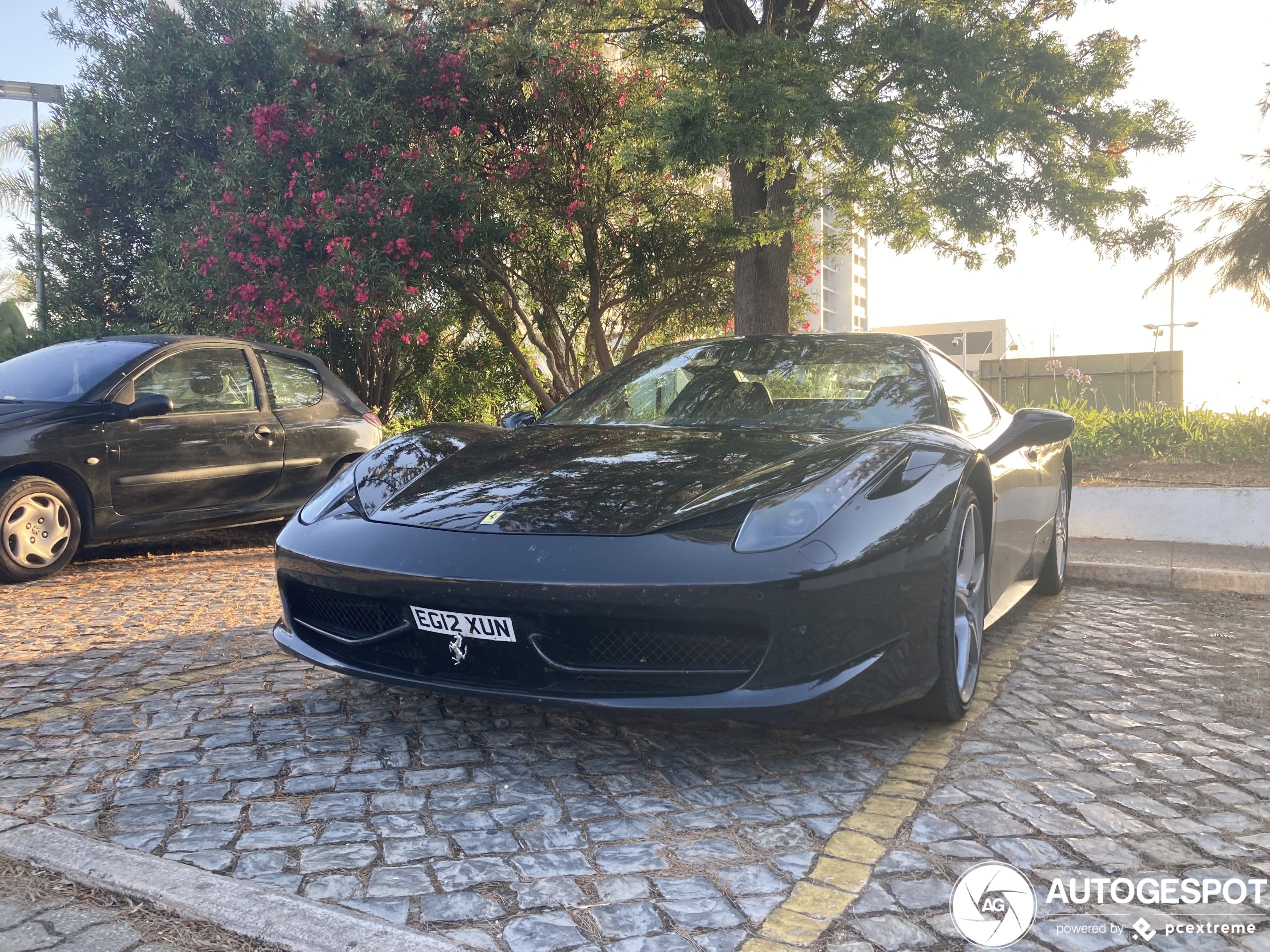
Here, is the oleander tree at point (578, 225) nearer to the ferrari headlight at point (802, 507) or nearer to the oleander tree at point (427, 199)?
the oleander tree at point (427, 199)

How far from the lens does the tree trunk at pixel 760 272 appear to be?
9117 millimetres

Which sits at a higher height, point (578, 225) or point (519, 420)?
point (578, 225)

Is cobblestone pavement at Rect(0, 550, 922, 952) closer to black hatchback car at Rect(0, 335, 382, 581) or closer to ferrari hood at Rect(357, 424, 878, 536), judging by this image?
ferrari hood at Rect(357, 424, 878, 536)

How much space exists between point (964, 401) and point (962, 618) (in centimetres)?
124

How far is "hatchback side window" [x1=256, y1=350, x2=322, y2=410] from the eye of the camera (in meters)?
6.92

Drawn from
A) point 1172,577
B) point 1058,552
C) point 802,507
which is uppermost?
point 802,507

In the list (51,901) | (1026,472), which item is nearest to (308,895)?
(51,901)

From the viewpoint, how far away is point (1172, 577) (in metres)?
6.00

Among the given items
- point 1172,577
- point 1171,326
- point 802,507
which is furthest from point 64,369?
point 1171,326

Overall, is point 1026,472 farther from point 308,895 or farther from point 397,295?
point 397,295

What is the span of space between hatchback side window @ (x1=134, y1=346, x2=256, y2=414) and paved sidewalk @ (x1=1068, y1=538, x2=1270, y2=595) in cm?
528

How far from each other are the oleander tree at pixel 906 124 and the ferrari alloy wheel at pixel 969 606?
14.8ft

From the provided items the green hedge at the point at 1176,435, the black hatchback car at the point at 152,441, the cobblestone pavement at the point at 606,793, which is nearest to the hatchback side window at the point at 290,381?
the black hatchback car at the point at 152,441

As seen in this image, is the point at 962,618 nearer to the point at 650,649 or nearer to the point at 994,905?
the point at 650,649
